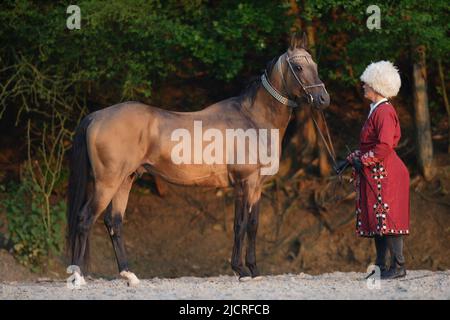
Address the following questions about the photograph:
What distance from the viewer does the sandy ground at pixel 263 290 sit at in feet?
21.6

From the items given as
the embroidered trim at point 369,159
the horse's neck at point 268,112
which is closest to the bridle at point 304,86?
the horse's neck at point 268,112

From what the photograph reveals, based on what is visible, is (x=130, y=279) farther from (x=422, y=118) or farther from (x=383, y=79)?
(x=422, y=118)

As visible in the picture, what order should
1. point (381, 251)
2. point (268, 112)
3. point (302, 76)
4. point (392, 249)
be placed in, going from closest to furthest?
point (392, 249) < point (381, 251) < point (302, 76) < point (268, 112)

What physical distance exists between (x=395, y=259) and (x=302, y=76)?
2.04 m

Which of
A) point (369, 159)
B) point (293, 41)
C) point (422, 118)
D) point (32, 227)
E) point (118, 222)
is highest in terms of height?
point (293, 41)

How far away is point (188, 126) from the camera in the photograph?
27.2ft

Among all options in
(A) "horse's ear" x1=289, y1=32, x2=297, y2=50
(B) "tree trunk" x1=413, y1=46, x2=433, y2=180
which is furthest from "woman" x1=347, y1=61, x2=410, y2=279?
(B) "tree trunk" x1=413, y1=46, x2=433, y2=180

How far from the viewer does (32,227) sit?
12.1m

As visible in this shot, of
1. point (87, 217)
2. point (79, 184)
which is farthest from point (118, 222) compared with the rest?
point (79, 184)

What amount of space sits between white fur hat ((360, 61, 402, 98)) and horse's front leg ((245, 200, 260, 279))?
1794 millimetres

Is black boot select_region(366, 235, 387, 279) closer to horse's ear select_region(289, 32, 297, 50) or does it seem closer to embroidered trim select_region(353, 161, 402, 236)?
embroidered trim select_region(353, 161, 402, 236)

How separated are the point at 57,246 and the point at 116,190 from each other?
4610 millimetres
